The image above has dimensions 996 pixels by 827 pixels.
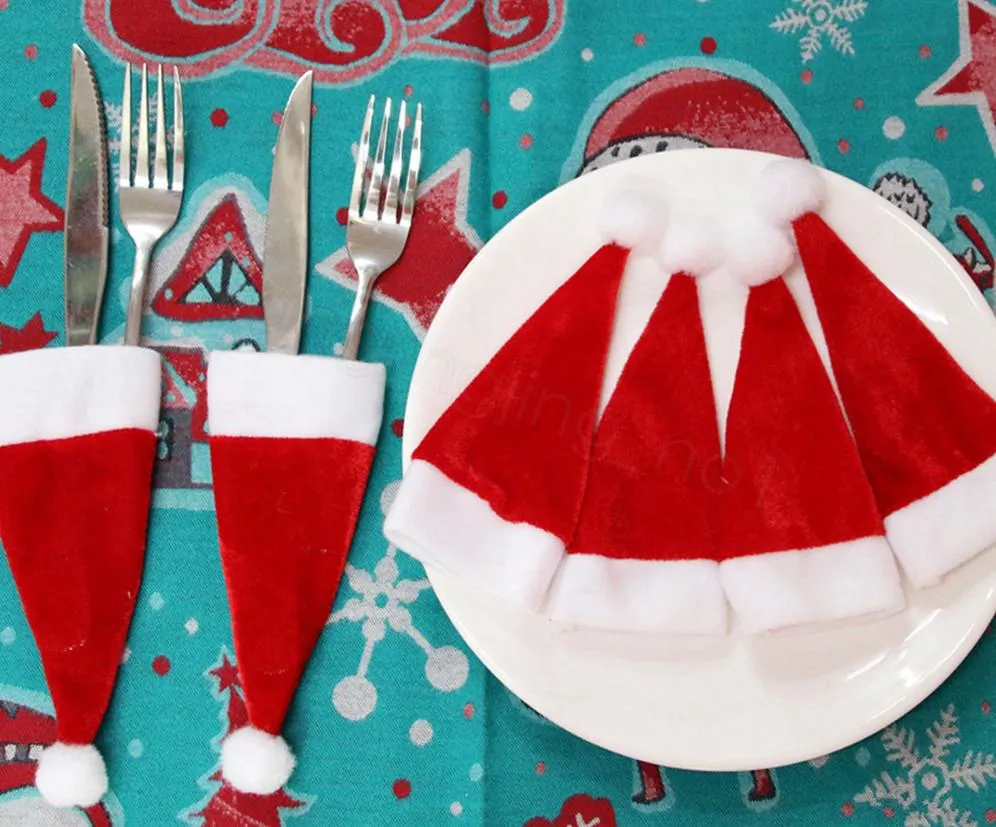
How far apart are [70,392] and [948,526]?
1.99 ft

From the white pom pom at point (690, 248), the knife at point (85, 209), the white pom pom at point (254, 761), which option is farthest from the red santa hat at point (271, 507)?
the white pom pom at point (690, 248)

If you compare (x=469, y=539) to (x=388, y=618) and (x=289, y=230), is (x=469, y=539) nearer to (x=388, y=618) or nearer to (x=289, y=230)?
(x=388, y=618)

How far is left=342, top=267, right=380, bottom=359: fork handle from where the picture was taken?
2.17 ft

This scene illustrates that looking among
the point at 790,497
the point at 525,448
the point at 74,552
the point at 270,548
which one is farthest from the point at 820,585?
the point at 74,552

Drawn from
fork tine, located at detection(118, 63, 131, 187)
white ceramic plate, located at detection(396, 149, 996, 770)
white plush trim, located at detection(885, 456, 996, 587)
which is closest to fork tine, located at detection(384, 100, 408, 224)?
white ceramic plate, located at detection(396, 149, 996, 770)

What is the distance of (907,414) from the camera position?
1.91 feet

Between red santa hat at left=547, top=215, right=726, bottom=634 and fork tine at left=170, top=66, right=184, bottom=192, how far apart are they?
0.38 meters

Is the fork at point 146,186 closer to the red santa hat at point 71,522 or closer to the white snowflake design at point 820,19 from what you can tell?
the red santa hat at point 71,522

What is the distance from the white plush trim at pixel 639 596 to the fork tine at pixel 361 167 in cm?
32

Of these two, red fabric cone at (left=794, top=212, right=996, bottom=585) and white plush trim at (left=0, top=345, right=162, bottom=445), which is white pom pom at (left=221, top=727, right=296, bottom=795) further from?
red fabric cone at (left=794, top=212, right=996, bottom=585)

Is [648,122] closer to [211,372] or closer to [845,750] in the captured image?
[211,372]

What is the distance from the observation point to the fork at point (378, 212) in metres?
0.68

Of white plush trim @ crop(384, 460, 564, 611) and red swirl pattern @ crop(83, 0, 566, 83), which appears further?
red swirl pattern @ crop(83, 0, 566, 83)

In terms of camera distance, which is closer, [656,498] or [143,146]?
[656,498]
